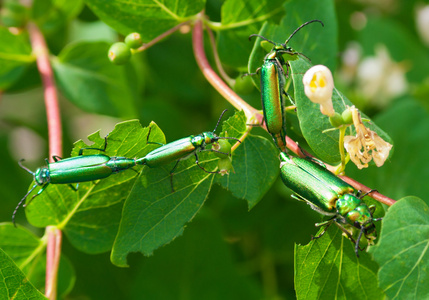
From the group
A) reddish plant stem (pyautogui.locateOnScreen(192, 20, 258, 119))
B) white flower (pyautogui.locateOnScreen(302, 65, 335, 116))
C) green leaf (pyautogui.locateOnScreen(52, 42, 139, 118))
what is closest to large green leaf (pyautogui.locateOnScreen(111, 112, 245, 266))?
reddish plant stem (pyautogui.locateOnScreen(192, 20, 258, 119))

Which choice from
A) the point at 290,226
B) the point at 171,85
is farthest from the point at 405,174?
the point at 171,85

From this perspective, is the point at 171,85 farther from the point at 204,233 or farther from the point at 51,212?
the point at 51,212

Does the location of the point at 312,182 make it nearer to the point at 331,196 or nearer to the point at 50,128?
the point at 331,196

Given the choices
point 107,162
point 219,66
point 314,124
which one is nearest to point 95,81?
point 219,66

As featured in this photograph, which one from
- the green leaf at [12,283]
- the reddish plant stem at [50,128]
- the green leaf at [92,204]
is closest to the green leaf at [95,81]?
the reddish plant stem at [50,128]

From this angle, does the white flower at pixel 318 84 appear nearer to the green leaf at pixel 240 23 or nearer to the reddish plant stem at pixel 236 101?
the reddish plant stem at pixel 236 101

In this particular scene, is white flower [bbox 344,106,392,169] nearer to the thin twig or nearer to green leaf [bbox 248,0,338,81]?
green leaf [bbox 248,0,338,81]

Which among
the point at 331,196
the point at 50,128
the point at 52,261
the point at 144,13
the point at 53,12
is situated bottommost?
the point at 331,196
